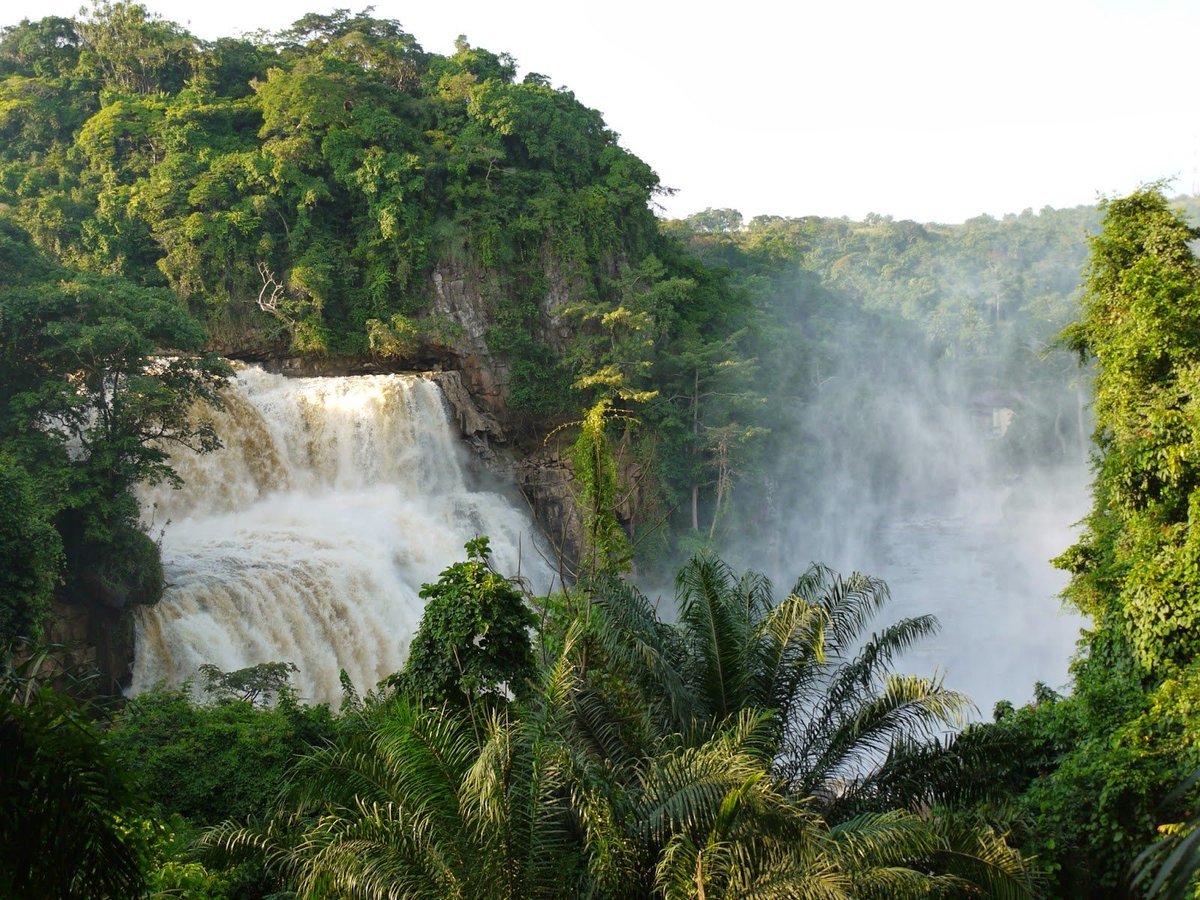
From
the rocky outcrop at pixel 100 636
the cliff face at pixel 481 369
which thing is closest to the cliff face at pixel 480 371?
the cliff face at pixel 481 369

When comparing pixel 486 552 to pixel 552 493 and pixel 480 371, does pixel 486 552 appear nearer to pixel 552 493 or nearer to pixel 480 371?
pixel 552 493

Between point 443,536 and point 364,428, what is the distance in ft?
9.52

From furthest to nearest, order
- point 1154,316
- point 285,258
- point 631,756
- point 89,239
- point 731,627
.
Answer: point 285,258 → point 89,239 → point 1154,316 → point 731,627 → point 631,756

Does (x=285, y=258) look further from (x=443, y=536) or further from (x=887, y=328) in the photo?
(x=887, y=328)

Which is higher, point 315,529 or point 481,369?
point 481,369

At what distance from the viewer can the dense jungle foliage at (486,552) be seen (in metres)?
5.52

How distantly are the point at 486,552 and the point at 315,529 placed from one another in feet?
30.9

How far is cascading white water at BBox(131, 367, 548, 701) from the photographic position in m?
14.3

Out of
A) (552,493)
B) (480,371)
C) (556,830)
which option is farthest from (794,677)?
(480,371)

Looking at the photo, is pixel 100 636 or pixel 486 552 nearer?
pixel 486 552

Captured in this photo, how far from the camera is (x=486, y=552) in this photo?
30.8ft

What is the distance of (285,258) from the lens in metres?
24.4

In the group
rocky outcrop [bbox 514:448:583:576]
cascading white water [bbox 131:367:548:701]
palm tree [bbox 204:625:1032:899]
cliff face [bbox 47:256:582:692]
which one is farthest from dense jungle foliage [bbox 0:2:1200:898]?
rocky outcrop [bbox 514:448:583:576]

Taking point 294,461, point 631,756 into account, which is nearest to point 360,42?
point 294,461
